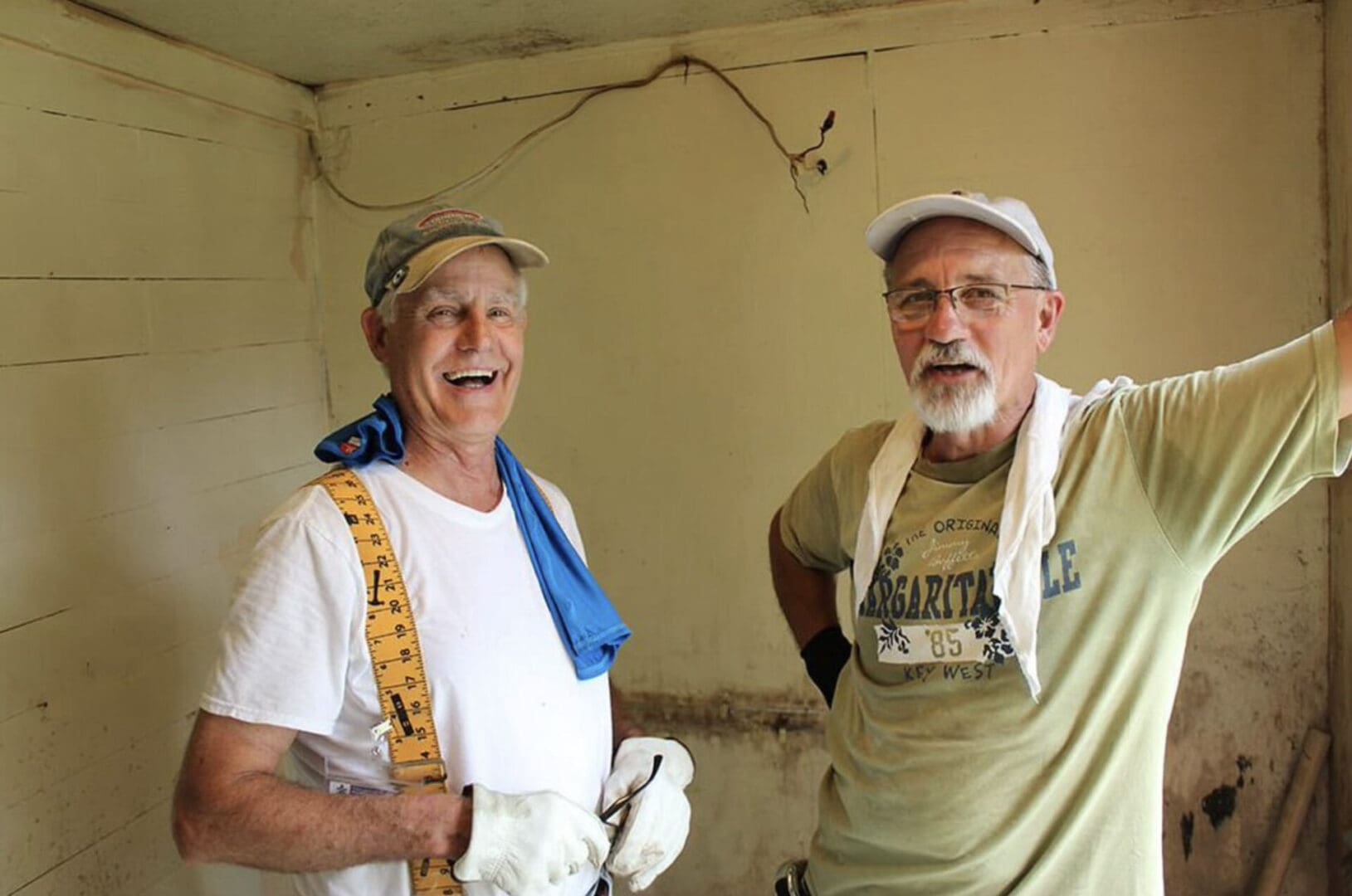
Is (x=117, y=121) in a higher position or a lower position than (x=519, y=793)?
higher


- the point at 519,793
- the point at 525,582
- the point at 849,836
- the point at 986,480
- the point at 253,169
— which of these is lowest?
the point at 849,836

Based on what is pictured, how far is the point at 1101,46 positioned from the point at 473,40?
151 cm

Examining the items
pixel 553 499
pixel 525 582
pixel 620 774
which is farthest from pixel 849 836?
pixel 553 499

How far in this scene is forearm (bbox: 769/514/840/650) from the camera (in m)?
1.76

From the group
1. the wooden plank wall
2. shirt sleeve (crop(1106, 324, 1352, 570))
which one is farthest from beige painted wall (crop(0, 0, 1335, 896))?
shirt sleeve (crop(1106, 324, 1352, 570))

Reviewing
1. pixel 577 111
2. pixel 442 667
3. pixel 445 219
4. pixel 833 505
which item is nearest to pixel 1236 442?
pixel 833 505

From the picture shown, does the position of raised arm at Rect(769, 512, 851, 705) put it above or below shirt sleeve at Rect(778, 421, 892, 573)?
below

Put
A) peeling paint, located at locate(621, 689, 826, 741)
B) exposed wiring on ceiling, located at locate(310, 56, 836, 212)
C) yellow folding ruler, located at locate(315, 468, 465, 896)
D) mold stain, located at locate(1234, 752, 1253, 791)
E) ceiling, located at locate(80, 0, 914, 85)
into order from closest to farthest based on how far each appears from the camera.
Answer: yellow folding ruler, located at locate(315, 468, 465, 896) < ceiling, located at locate(80, 0, 914, 85) < mold stain, located at locate(1234, 752, 1253, 791) < exposed wiring on ceiling, located at locate(310, 56, 836, 212) < peeling paint, located at locate(621, 689, 826, 741)

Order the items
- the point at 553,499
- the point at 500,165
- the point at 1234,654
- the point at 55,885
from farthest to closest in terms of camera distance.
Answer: the point at 500,165
the point at 1234,654
the point at 55,885
the point at 553,499

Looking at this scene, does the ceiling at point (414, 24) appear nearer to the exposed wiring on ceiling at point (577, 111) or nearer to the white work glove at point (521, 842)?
the exposed wiring on ceiling at point (577, 111)

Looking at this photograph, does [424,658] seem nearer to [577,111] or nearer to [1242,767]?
[577,111]

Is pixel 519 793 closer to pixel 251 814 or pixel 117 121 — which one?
pixel 251 814

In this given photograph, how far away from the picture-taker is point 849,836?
1394 mm

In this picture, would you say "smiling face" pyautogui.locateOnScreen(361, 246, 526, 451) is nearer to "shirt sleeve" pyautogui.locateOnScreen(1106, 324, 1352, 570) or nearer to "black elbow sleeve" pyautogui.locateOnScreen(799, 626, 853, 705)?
"black elbow sleeve" pyautogui.locateOnScreen(799, 626, 853, 705)
